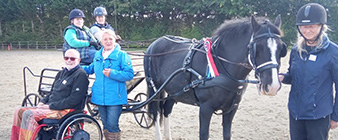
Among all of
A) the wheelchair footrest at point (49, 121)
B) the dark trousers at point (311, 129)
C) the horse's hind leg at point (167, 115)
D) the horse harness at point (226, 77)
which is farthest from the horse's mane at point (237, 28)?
the wheelchair footrest at point (49, 121)

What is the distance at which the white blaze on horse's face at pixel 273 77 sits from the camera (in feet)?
8.21

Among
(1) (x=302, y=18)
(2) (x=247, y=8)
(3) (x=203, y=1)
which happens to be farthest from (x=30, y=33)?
(1) (x=302, y=18)

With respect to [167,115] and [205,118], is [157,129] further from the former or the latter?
[205,118]

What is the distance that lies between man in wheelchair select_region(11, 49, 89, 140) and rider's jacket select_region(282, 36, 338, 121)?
262 cm

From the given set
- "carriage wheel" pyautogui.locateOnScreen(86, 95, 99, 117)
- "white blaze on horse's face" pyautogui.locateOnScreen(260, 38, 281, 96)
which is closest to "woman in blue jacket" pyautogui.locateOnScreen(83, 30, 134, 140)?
"carriage wheel" pyautogui.locateOnScreen(86, 95, 99, 117)

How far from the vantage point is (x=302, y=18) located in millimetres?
2504

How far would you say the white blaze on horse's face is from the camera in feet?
8.21

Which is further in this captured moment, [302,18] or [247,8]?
[247,8]

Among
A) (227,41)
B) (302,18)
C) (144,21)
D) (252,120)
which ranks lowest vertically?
(252,120)

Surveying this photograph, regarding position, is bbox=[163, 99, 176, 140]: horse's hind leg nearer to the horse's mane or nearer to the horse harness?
the horse harness

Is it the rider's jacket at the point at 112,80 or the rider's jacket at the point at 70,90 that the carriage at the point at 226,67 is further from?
the rider's jacket at the point at 112,80

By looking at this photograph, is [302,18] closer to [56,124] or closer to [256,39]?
[256,39]

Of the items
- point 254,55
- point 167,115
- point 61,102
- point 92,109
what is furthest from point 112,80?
point 254,55

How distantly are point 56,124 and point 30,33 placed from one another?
33095 mm
